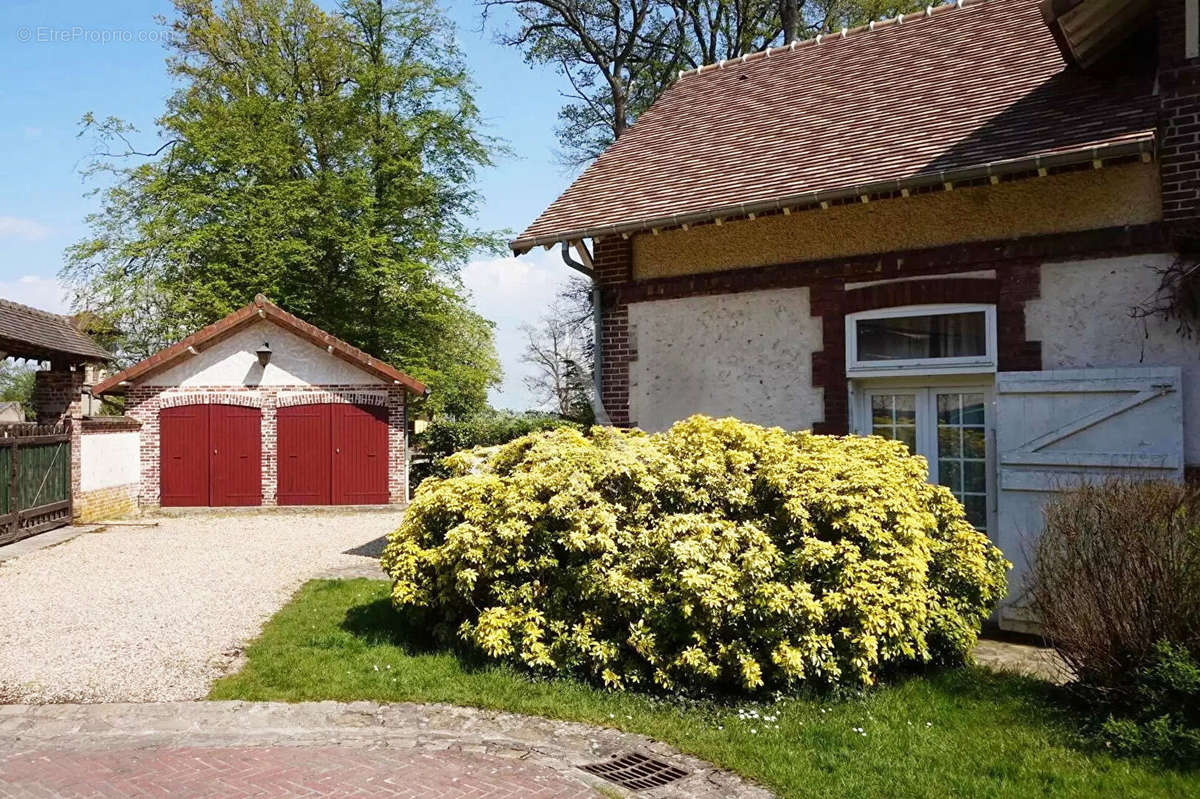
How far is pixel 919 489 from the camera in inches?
267

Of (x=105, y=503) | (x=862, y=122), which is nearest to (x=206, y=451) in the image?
(x=105, y=503)

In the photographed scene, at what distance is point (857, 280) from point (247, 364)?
43.7ft

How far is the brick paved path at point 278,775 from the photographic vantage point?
4.37 metres

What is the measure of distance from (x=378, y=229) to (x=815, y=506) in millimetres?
22160

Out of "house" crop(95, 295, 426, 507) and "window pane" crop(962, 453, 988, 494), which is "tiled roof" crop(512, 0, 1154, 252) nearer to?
"window pane" crop(962, 453, 988, 494)

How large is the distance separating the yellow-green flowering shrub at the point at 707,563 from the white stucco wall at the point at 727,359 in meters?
1.76

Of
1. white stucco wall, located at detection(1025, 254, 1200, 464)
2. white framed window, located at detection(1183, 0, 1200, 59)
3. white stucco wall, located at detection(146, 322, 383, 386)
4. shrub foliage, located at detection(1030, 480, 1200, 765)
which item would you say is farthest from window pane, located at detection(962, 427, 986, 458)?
white stucco wall, located at detection(146, 322, 383, 386)

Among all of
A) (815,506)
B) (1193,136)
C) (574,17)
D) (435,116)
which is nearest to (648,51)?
(574,17)

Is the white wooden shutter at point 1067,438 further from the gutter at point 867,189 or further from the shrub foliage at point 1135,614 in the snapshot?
the gutter at point 867,189

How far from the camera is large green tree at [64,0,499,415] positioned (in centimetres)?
2414

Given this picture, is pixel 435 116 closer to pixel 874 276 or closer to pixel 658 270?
pixel 658 270

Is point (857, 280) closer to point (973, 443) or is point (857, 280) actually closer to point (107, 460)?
point (973, 443)

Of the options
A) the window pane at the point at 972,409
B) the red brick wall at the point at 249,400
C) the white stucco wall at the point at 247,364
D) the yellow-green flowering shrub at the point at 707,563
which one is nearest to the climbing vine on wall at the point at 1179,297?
the window pane at the point at 972,409

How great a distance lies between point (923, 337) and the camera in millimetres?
8203
